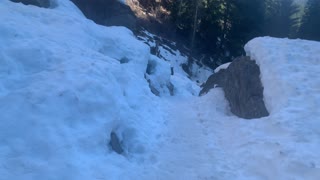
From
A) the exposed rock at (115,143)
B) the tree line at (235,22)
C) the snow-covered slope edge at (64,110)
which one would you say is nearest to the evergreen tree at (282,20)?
the tree line at (235,22)

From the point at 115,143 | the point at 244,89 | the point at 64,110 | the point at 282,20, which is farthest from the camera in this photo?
the point at 282,20

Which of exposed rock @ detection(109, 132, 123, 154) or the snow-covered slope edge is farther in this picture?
exposed rock @ detection(109, 132, 123, 154)

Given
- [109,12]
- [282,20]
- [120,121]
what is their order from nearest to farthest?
[120,121] → [109,12] → [282,20]

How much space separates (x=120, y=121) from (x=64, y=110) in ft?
5.44

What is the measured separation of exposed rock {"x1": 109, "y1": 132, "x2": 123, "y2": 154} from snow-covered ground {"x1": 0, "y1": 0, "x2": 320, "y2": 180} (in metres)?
0.20

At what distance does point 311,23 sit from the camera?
36656mm

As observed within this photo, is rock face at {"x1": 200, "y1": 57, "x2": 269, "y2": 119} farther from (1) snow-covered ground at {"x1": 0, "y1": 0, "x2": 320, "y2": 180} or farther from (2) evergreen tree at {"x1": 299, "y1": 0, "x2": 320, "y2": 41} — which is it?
(2) evergreen tree at {"x1": 299, "y1": 0, "x2": 320, "y2": 41}

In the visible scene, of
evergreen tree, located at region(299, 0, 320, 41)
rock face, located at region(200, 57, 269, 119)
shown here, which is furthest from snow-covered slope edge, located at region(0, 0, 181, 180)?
evergreen tree, located at region(299, 0, 320, 41)

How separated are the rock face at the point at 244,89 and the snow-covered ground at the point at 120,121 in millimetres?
399

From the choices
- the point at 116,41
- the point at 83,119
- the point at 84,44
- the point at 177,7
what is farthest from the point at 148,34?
the point at 83,119

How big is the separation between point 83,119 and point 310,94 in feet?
19.7

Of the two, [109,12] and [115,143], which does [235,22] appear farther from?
[115,143]

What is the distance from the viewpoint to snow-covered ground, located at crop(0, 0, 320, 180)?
280 inches

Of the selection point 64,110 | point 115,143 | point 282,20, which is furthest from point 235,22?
point 64,110
